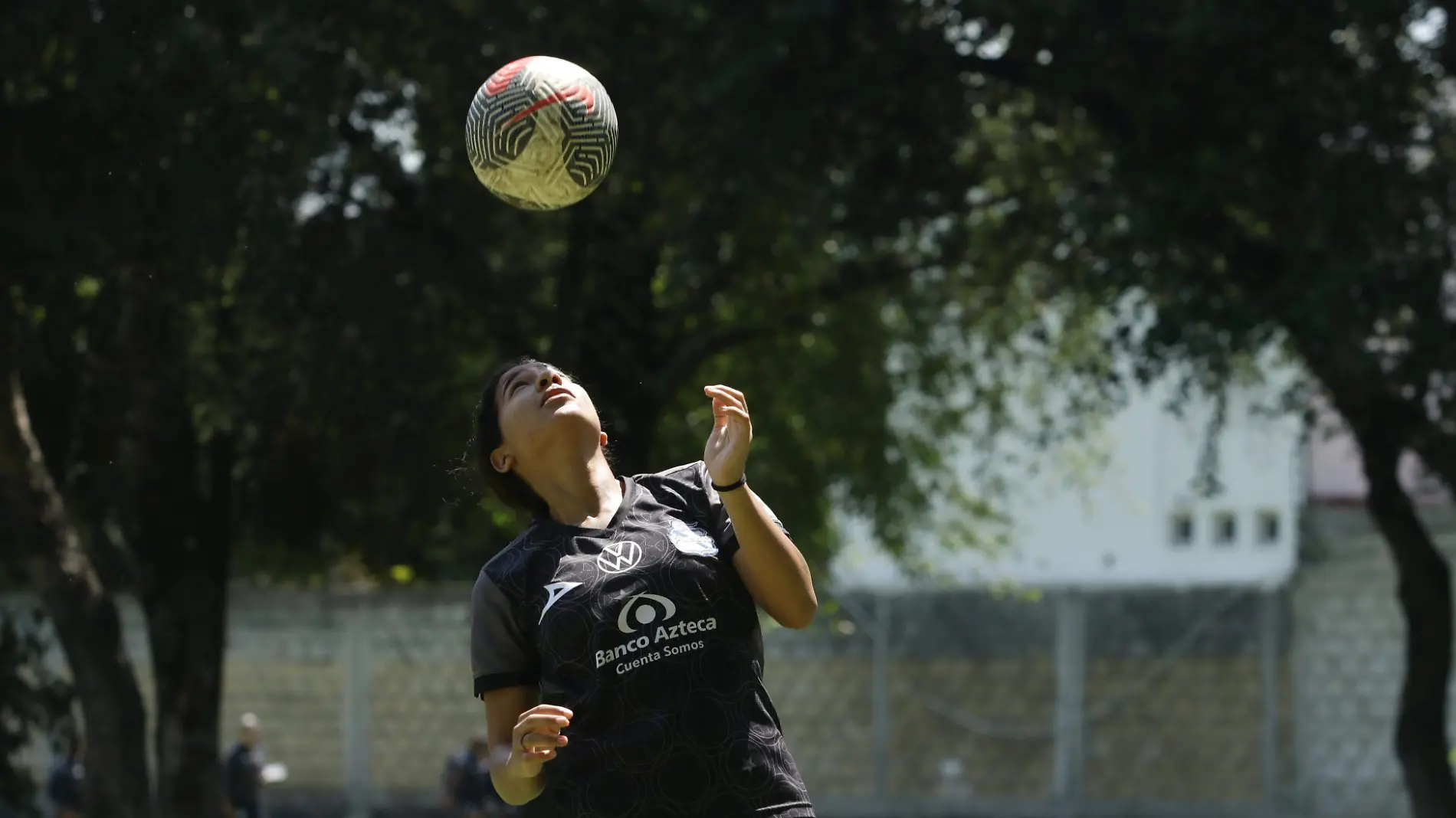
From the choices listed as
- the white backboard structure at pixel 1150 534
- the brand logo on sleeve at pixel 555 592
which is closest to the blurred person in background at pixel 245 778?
the brand logo on sleeve at pixel 555 592

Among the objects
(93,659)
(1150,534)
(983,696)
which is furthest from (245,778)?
(1150,534)

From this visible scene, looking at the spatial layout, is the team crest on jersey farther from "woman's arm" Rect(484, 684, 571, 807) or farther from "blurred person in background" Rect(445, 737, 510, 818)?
"blurred person in background" Rect(445, 737, 510, 818)

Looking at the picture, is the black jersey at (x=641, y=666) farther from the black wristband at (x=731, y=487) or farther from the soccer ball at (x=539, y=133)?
the soccer ball at (x=539, y=133)

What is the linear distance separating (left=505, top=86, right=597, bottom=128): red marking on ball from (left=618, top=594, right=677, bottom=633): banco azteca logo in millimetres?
2292

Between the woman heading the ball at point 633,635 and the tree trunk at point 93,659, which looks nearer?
the woman heading the ball at point 633,635

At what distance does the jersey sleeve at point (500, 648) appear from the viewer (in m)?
3.46

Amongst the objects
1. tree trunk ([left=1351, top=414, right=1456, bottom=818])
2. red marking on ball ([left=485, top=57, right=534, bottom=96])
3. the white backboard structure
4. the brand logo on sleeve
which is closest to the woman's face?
the brand logo on sleeve

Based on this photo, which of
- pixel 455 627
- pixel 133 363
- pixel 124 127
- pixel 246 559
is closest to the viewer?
pixel 124 127

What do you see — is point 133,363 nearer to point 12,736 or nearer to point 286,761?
point 12,736

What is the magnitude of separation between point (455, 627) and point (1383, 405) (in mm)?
11422

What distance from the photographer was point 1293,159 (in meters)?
10.2

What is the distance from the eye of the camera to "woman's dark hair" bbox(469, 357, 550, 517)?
3.70 m

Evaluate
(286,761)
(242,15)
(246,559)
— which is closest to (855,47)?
(242,15)

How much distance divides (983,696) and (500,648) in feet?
54.2
